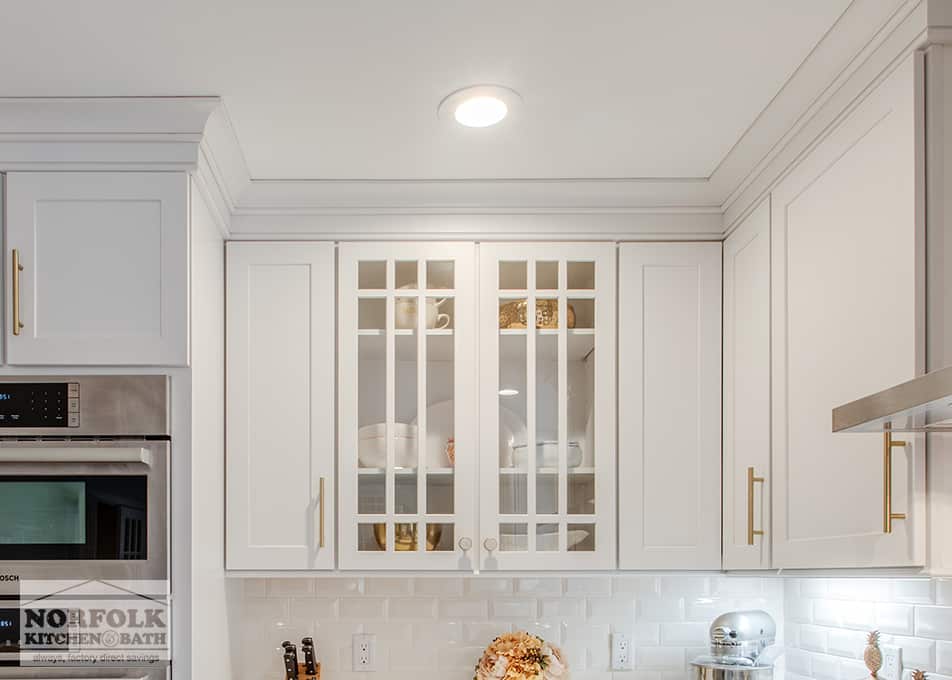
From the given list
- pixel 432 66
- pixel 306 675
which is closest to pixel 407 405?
pixel 306 675

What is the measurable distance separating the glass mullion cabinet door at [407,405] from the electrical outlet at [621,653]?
614mm

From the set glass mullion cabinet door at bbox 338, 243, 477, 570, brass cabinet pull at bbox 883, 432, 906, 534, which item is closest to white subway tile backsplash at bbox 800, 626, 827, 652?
glass mullion cabinet door at bbox 338, 243, 477, 570

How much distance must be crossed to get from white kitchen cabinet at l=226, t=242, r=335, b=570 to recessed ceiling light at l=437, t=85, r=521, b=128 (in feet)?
2.40

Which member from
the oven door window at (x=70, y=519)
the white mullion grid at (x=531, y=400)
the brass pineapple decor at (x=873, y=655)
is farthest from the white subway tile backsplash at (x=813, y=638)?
the oven door window at (x=70, y=519)

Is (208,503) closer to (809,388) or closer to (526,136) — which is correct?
(526,136)

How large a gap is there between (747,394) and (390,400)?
3.13 ft

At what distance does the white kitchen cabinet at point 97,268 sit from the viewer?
6.96 ft

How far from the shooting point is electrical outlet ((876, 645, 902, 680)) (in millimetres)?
2223

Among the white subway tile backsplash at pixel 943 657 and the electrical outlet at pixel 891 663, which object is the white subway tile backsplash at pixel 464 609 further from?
the white subway tile backsplash at pixel 943 657

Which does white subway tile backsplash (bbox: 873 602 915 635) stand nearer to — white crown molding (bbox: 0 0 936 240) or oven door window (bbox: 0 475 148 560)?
white crown molding (bbox: 0 0 936 240)

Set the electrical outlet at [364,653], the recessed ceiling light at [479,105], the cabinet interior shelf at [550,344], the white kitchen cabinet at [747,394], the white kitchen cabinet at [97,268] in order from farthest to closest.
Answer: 1. the electrical outlet at [364,653]
2. the cabinet interior shelf at [550,344]
3. the white kitchen cabinet at [747,394]
4. the white kitchen cabinet at [97,268]
5. the recessed ceiling light at [479,105]

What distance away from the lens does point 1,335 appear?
212 centimetres

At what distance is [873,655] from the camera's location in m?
2.25

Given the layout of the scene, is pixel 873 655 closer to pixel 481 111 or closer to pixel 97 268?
pixel 481 111
